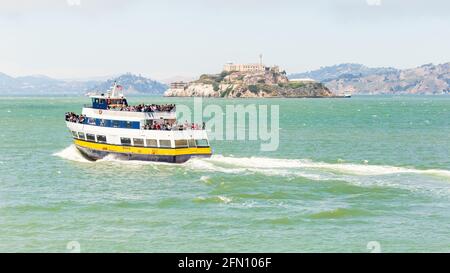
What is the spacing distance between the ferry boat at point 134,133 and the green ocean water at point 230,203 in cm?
162

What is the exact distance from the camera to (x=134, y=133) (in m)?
71.5

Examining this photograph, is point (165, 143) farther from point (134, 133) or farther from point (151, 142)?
point (134, 133)

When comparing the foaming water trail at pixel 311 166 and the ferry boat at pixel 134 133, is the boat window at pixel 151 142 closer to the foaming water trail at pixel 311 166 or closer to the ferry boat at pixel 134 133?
the ferry boat at pixel 134 133

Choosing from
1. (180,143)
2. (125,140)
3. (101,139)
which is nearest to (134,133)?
(125,140)

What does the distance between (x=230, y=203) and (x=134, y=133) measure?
24.5 m

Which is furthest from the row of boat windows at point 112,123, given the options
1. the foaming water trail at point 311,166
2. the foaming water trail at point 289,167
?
the foaming water trail at point 311,166

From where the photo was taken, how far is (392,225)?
42.9 m

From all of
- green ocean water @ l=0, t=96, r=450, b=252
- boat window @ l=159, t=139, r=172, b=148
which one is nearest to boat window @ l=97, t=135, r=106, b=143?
green ocean water @ l=0, t=96, r=450, b=252

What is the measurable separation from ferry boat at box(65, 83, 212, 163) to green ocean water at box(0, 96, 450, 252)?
5.32 ft
